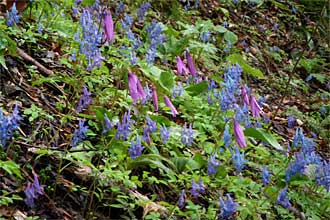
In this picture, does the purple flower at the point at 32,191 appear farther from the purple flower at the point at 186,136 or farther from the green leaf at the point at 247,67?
the green leaf at the point at 247,67

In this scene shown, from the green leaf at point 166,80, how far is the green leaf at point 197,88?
28 cm

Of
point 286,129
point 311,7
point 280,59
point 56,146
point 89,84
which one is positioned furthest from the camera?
point 311,7

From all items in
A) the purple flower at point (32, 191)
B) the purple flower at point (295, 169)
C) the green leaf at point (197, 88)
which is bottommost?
the purple flower at point (295, 169)

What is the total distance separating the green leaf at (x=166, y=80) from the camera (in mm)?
3607

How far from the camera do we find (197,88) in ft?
12.8

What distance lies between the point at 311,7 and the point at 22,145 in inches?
269

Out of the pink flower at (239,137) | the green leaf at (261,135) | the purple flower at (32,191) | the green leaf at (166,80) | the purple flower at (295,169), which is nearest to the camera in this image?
the purple flower at (32,191)

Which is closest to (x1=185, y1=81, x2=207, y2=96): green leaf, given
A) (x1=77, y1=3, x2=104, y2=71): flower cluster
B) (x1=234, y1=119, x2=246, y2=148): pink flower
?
(x1=77, y1=3, x2=104, y2=71): flower cluster

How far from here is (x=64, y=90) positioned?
332cm

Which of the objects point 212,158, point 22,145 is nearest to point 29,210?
point 22,145

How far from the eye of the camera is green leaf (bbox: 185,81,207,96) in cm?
387

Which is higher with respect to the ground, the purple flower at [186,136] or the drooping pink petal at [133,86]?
the drooping pink petal at [133,86]

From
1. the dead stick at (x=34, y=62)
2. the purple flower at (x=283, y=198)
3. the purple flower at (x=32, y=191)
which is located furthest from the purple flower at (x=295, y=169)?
the dead stick at (x=34, y=62)

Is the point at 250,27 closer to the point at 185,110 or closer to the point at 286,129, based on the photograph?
the point at 286,129
